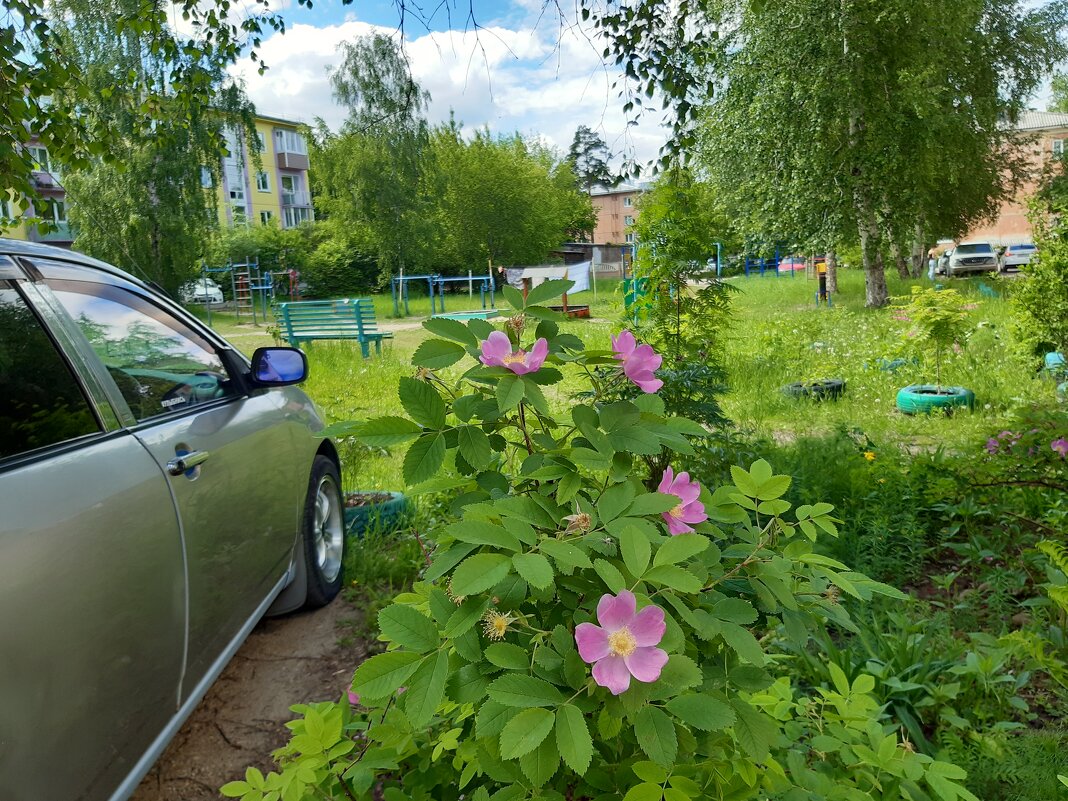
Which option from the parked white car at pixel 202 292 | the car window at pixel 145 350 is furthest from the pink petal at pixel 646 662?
the parked white car at pixel 202 292

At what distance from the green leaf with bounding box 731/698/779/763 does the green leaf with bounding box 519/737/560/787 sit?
0.26 metres

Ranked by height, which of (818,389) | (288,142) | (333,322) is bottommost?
(818,389)

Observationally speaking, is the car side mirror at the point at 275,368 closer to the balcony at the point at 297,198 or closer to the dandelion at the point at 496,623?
the dandelion at the point at 496,623

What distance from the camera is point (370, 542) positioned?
410 cm

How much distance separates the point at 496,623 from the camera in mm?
846

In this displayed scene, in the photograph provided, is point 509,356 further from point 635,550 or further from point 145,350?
point 145,350

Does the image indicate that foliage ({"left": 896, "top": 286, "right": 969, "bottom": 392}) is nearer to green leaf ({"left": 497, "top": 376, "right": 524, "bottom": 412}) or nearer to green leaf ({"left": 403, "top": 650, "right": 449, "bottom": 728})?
green leaf ({"left": 497, "top": 376, "right": 524, "bottom": 412})

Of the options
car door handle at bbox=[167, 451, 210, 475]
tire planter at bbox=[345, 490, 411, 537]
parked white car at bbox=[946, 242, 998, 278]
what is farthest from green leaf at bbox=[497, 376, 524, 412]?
parked white car at bbox=[946, 242, 998, 278]

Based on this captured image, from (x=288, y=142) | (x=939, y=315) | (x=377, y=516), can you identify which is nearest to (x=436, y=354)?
(x=377, y=516)

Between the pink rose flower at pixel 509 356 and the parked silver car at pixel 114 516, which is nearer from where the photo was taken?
the pink rose flower at pixel 509 356

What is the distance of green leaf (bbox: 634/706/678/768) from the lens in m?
0.78

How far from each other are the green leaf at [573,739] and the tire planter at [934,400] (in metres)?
6.70

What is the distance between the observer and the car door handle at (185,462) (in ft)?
6.54

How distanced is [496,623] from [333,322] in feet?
44.7
